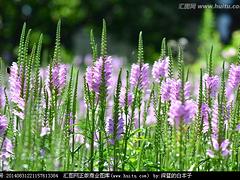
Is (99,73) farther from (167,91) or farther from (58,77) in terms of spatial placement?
(167,91)

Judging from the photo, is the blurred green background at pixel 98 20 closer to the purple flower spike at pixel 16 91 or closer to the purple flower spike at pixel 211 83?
the purple flower spike at pixel 16 91

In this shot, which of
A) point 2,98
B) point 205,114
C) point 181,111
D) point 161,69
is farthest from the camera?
point 161,69

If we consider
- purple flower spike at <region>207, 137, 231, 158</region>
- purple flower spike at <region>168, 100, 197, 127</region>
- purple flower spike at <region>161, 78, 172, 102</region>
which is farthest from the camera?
purple flower spike at <region>161, 78, 172, 102</region>

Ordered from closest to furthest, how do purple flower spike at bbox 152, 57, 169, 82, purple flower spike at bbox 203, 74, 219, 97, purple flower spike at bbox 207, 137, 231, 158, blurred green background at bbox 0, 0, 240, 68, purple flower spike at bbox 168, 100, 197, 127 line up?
purple flower spike at bbox 168, 100, 197, 127
purple flower spike at bbox 207, 137, 231, 158
purple flower spike at bbox 203, 74, 219, 97
purple flower spike at bbox 152, 57, 169, 82
blurred green background at bbox 0, 0, 240, 68

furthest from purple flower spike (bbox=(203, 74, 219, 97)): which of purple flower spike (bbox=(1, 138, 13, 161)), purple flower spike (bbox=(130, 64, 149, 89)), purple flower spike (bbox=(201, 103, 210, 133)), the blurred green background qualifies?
the blurred green background

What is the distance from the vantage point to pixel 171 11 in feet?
92.6

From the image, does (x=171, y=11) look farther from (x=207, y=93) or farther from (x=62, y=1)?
(x=207, y=93)

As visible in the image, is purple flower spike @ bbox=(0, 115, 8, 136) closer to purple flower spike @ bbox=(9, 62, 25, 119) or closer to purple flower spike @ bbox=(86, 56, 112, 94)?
purple flower spike @ bbox=(9, 62, 25, 119)

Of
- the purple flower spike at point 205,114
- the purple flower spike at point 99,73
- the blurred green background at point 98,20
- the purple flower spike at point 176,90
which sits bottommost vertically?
the purple flower spike at point 205,114

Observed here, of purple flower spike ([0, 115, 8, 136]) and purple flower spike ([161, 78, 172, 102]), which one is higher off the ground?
purple flower spike ([161, 78, 172, 102])

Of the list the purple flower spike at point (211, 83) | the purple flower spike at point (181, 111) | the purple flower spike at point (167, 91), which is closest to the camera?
the purple flower spike at point (181, 111)

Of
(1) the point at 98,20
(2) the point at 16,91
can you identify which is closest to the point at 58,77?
(2) the point at 16,91

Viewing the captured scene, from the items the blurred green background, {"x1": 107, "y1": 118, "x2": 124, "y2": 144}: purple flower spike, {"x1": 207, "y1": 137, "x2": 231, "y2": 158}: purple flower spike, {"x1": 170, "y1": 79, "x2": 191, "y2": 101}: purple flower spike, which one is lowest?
{"x1": 207, "y1": 137, "x2": 231, "y2": 158}: purple flower spike

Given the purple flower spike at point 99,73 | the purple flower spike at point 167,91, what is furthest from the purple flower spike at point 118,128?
the purple flower spike at point 167,91
